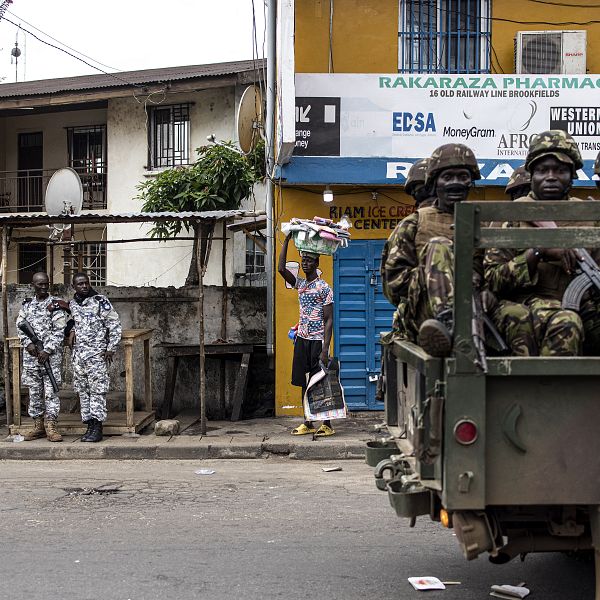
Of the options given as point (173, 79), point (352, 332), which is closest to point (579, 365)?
point (352, 332)

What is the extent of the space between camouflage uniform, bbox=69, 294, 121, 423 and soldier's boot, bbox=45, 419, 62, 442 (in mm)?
343

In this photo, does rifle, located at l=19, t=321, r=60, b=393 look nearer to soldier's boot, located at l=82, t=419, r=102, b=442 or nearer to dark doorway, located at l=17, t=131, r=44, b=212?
soldier's boot, located at l=82, t=419, r=102, b=442

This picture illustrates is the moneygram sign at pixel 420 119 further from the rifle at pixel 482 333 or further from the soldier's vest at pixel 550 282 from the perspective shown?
the rifle at pixel 482 333

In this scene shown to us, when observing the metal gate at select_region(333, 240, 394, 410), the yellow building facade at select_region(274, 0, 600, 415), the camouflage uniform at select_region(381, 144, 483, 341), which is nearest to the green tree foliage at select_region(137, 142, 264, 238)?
the yellow building facade at select_region(274, 0, 600, 415)

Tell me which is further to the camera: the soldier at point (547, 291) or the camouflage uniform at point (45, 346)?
the camouflage uniform at point (45, 346)

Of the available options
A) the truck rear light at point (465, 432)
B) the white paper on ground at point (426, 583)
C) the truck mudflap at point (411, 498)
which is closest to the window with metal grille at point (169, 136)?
the white paper on ground at point (426, 583)

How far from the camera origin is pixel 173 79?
59.5ft

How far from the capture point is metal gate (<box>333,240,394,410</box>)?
34.6 feet

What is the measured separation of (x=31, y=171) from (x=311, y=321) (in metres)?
15.5

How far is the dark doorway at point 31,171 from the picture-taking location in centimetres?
2231

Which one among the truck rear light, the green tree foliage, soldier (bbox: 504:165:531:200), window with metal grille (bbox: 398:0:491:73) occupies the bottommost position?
the truck rear light

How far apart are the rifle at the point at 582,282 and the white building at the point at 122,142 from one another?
1486 centimetres

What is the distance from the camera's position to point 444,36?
10883mm

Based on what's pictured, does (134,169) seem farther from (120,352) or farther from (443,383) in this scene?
(443,383)
